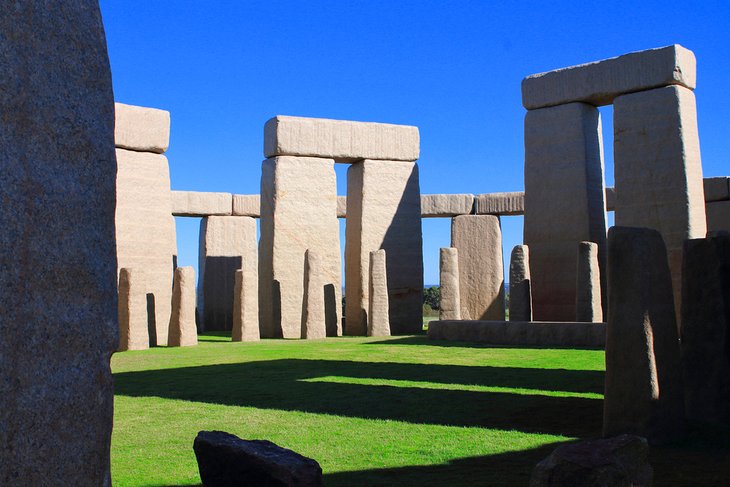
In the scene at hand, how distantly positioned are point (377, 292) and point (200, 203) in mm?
7650

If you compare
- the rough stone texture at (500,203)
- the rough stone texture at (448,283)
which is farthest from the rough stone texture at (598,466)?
the rough stone texture at (500,203)

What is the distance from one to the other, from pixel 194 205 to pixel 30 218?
19350mm

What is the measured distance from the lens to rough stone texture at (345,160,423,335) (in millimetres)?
17422

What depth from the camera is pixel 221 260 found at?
67.9ft

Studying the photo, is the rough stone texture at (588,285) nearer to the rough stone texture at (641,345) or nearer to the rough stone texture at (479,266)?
the rough stone texture at (479,266)

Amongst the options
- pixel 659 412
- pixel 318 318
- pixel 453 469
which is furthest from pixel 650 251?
pixel 318 318

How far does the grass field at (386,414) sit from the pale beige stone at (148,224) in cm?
484

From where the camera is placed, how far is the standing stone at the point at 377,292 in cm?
1568

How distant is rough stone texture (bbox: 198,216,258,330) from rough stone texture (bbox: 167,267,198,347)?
19.9 ft

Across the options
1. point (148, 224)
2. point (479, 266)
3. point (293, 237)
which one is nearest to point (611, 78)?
point (479, 266)

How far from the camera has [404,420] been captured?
594cm

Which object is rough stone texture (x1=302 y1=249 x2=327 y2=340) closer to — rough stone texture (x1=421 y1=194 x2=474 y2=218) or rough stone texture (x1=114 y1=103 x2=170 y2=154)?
rough stone texture (x1=114 y1=103 x2=170 y2=154)

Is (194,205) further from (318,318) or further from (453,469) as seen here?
(453,469)

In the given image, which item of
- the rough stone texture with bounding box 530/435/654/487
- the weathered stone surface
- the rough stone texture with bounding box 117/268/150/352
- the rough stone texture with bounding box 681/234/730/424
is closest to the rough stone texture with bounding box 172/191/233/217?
the weathered stone surface
